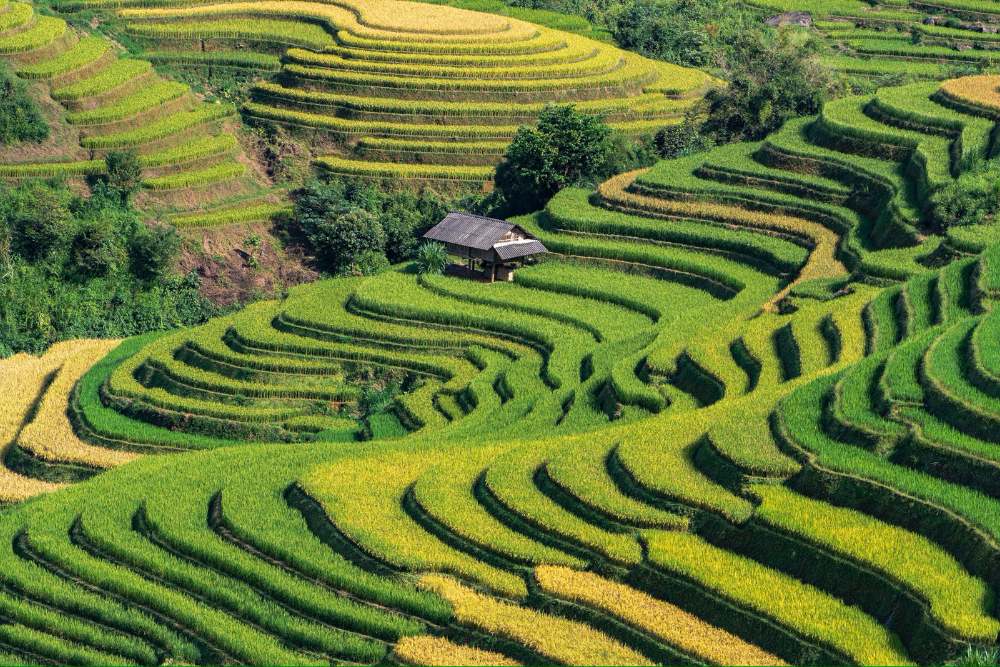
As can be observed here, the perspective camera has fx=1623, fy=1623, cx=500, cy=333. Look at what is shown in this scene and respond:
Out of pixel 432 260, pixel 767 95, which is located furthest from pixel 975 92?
pixel 432 260

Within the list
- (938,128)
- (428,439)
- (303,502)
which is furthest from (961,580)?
(938,128)

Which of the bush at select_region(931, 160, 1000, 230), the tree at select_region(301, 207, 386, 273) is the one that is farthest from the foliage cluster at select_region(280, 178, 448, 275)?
the bush at select_region(931, 160, 1000, 230)

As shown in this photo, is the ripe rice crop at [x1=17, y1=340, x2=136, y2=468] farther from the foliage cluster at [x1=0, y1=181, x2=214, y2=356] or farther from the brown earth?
the brown earth

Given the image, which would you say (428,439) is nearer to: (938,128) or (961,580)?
(961,580)

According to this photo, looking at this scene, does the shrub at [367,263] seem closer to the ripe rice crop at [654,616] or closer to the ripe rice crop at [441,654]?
the ripe rice crop at [654,616]

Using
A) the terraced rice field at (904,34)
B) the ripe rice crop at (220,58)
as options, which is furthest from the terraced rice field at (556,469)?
the terraced rice field at (904,34)

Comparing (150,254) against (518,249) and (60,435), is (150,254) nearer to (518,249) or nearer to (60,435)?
(518,249)

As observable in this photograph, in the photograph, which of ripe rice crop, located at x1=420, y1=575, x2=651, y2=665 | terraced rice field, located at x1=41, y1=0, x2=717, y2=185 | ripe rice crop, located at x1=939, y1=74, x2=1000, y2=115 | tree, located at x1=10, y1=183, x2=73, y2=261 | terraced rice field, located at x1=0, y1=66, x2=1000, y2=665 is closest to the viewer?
ripe rice crop, located at x1=420, y1=575, x2=651, y2=665

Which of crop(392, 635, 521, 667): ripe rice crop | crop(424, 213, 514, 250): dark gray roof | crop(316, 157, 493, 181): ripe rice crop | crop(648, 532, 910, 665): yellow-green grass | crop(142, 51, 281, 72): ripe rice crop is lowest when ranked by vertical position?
crop(316, 157, 493, 181): ripe rice crop
